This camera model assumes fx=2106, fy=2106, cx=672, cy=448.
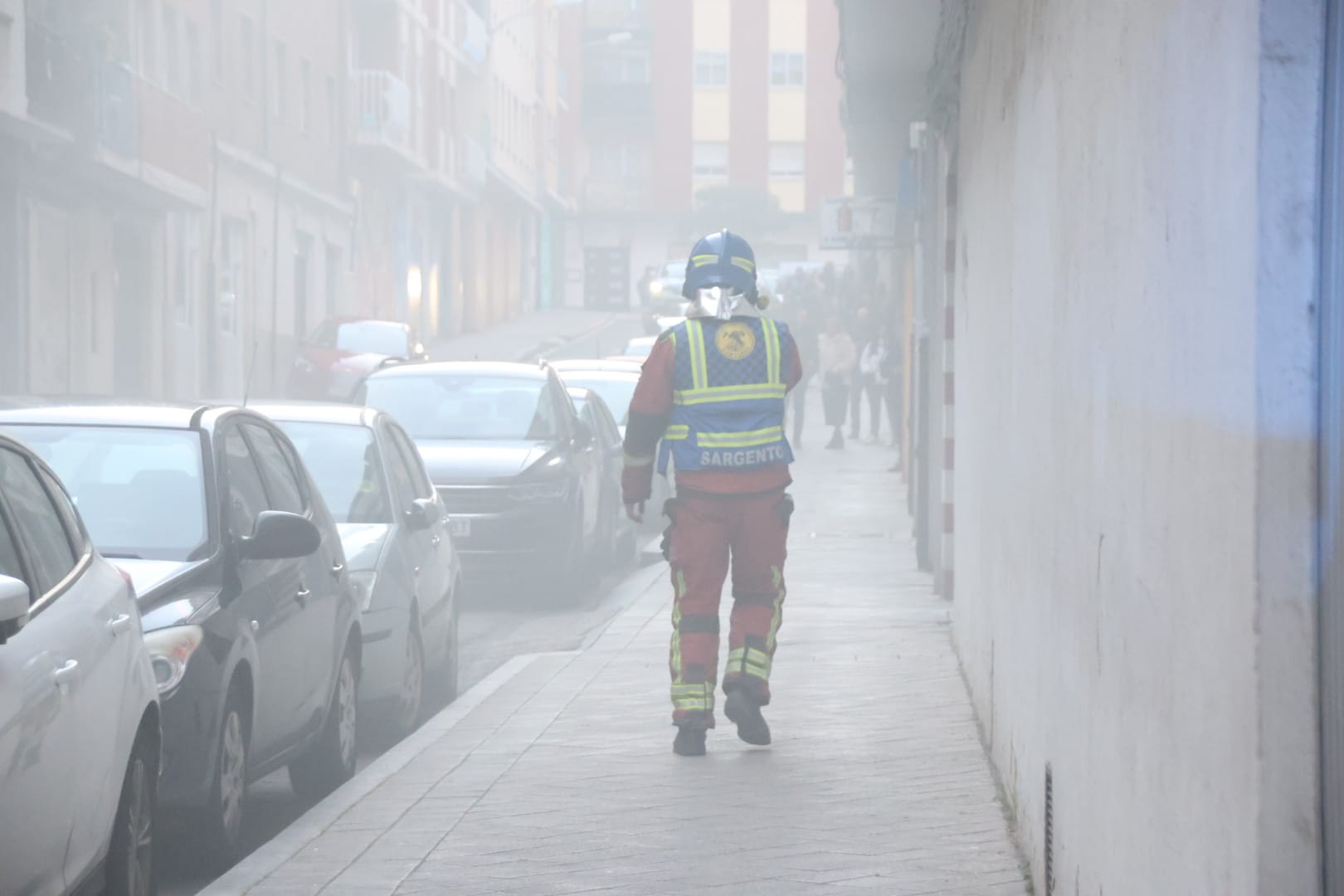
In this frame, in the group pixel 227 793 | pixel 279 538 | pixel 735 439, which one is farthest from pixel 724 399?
pixel 227 793

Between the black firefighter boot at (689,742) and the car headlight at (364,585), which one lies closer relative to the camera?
the black firefighter boot at (689,742)

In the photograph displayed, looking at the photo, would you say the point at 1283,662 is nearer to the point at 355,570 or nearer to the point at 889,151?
the point at 355,570

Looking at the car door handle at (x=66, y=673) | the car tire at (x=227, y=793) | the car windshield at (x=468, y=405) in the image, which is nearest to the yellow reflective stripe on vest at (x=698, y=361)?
the car tire at (x=227, y=793)

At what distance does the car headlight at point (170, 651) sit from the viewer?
605cm

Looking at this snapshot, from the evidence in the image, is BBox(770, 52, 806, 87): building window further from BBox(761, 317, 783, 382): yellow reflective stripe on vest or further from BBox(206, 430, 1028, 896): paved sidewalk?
BBox(761, 317, 783, 382): yellow reflective stripe on vest

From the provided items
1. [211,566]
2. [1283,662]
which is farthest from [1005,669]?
[1283,662]

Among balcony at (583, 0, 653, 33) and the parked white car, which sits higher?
balcony at (583, 0, 653, 33)

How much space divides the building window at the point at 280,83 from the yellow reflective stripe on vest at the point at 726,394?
3404cm

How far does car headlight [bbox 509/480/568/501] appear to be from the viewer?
14156 millimetres

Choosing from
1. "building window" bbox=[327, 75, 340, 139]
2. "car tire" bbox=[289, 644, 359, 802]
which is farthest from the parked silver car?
"building window" bbox=[327, 75, 340, 139]

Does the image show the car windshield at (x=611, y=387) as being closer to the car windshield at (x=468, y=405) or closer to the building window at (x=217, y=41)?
the car windshield at (x=468, y=405)

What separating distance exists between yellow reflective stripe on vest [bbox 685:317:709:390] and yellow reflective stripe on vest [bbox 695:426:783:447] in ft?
0.61

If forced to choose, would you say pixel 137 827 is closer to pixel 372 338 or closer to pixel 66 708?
pixel 66 708

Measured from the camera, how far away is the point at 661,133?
8806 centimetres
